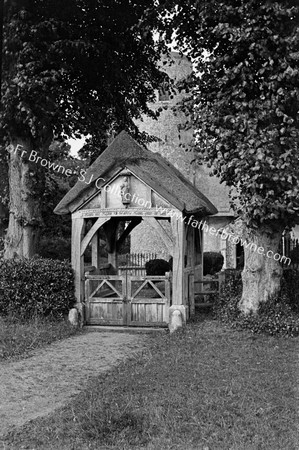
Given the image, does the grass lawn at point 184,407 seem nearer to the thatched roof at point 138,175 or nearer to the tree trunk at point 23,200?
the thatched roof at point 138,175

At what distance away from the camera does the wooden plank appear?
1291cm

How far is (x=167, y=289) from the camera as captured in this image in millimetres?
12398

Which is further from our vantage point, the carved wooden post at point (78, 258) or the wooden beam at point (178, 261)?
the carved wooden post at point (78, 258)

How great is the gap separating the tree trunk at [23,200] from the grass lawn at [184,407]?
628cm

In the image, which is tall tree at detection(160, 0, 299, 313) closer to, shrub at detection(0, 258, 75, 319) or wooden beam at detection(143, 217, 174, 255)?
wooden beam at detection(143, 217, 174, 255)

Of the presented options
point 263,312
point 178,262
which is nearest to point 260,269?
point 263,312

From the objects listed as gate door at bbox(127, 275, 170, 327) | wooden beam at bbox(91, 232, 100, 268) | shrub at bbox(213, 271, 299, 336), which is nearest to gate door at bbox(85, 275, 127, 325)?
gate door at bbox(127, 275, 170, 327)

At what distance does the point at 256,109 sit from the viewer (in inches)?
455

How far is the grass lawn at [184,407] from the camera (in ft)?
18.9

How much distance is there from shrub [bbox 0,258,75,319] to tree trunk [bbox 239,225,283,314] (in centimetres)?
427

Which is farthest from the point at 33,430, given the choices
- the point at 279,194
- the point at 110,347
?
the point at 279,194

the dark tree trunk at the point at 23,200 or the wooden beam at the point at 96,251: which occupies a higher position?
the dark tree trunk at the point at 23,200

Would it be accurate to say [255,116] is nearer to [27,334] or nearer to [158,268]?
[27,334]

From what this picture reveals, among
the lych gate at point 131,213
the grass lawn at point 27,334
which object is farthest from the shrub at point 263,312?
the grass lawn at point 27,334
